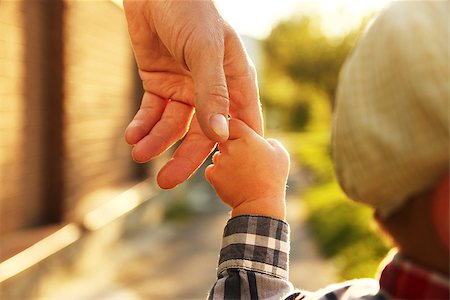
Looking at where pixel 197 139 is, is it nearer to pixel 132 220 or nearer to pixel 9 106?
pixel 9 106

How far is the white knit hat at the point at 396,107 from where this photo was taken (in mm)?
958

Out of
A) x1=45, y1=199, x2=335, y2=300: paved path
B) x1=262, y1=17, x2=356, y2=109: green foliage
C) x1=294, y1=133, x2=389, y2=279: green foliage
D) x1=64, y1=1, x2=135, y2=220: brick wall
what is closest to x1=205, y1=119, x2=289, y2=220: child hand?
x1=294, y1=133, x2=389, y2=279: green foliage

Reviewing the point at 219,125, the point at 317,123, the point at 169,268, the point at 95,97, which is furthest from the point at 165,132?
the point at 317,123

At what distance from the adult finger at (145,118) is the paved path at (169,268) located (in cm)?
307

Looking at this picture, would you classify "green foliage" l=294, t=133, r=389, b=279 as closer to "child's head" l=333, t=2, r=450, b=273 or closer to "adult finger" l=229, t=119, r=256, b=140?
"adult finger" l=229, t=119, r=256, b=140

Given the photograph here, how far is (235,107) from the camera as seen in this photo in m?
1.60

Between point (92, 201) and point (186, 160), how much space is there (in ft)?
16.2

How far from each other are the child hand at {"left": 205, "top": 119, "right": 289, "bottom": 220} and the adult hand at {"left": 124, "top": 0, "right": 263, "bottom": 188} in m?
0.06

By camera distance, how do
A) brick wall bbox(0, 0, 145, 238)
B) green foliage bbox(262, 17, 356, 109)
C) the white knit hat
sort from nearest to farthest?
the white knit hat < brick wall bbox(0, 0, 145, 238) < green foliage bbox(262, 17, 356, 109)

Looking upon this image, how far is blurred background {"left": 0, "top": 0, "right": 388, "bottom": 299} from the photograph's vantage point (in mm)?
4387

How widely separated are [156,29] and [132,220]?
5.02 m

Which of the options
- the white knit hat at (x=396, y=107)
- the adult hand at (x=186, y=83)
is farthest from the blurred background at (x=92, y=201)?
the white knit hat at (x=396, y=107)

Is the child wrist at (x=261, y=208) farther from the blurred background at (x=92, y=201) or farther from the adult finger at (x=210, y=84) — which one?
the blurred background at (x=92, y=201)

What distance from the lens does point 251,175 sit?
1377 mm
